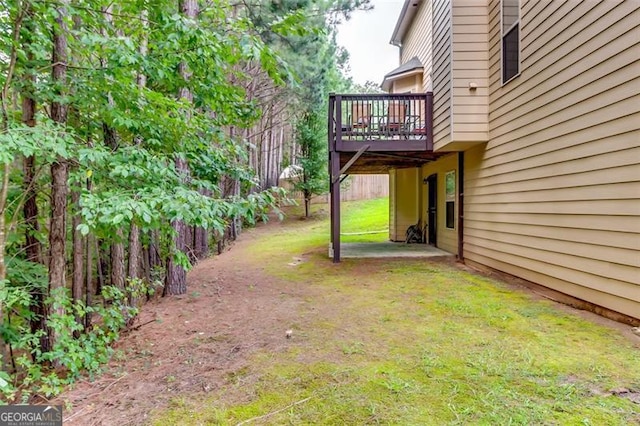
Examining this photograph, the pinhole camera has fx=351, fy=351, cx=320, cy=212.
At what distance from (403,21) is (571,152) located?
8.06m

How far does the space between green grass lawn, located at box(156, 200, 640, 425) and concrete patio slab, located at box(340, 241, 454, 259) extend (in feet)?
11.1

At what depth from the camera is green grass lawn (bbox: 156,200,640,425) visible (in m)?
2.13

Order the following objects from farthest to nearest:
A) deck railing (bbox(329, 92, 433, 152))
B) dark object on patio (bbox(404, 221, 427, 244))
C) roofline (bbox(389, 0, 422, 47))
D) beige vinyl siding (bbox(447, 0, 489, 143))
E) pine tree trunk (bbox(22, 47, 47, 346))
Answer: dark object on patio (bbox(404, 221, 427, 244))
roofline (bbox(389, 0, 422, 47))
deck railing (bbox(329, 92, 433, 152))
beige vinyl siding (bbox(447, 0, 489, 143))
pine tree trunk (bbox(22, 47, 47, 346))

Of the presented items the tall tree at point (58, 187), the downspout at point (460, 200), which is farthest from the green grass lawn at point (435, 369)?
the downspout at point (460, 200)

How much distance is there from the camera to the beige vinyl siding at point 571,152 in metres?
3.30

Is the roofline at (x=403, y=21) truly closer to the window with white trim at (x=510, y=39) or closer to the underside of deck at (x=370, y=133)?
the underside of deck at (x=370, y=133)

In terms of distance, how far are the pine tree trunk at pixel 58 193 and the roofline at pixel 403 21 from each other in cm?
865

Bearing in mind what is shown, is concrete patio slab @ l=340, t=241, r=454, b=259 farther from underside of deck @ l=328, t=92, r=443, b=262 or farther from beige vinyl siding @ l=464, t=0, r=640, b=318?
beige vinyl siding @ l=464, t=0, r=640, b=318

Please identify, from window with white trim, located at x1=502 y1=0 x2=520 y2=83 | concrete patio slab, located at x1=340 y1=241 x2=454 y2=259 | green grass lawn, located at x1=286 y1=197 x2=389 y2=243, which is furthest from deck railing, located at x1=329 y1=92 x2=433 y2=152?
green grass lawn, located at x1=286 y1=197 x2=389 y2=243

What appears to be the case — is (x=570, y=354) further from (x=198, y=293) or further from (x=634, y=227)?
(x=198, y=293)

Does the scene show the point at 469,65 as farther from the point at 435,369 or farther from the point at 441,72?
the point at 435,369

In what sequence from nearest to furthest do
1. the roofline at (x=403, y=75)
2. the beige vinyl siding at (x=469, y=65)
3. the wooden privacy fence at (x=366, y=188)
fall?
the beige vinyl siding at (x=469, y=65) < the roofline at (x=403, y=75) < the wooden privacy fence at (x=366, y=188)

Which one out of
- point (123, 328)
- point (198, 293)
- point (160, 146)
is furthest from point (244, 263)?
point (160, 146)

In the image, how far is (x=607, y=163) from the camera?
352 centimetres
